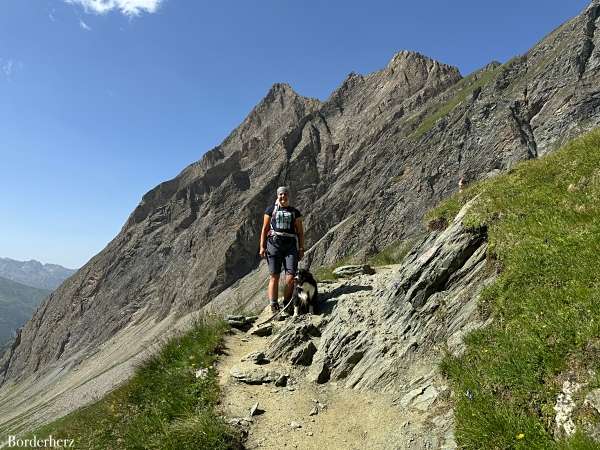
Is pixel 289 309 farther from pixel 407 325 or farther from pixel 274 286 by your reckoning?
pixel 407 325

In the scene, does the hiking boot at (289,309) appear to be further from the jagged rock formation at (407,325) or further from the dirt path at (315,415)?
the dirt path at (315,415)

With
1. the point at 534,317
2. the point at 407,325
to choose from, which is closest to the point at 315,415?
the point at 407,325

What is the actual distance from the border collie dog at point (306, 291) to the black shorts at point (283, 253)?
34 cm

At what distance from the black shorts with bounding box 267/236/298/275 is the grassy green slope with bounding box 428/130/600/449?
463 cm

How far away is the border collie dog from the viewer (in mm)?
11047

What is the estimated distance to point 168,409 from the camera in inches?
294

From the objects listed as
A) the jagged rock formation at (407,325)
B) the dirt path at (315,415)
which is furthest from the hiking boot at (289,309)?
the dirt path at (315,415)

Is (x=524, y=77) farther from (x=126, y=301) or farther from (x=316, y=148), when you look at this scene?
(x=126, y=301)

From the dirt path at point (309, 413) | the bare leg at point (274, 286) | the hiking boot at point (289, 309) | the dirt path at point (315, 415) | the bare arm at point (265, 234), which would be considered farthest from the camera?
the hiking boot at point (289, 309)

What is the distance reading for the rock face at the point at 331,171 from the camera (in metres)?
77.9

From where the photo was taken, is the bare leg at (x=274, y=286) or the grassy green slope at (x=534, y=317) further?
the bare leg at (x=274, y=286)

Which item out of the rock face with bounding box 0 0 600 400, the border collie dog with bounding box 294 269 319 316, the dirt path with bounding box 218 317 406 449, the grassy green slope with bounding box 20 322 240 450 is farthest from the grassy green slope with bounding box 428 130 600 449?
the rock face with bounding box 0 0 600 400

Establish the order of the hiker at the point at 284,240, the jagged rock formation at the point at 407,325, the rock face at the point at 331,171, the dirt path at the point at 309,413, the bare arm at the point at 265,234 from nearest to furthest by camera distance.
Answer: the dirt path at the point at 309,413 → the jagged rock formation at the point at 407,325 → the hiker at the point at 284,240 → the bare arm at the point at 265,234 → the rock face at the point at 331,171

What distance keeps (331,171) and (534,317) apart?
365ft
